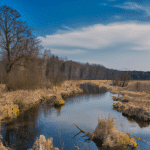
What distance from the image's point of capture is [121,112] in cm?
1448

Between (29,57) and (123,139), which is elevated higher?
(29,57)

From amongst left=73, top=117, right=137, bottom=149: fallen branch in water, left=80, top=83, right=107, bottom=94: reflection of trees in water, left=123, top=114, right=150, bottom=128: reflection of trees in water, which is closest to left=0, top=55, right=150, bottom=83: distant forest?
left=80, top=83, right=107, bottom=94: reflection of trees in water

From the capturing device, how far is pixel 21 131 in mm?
9078

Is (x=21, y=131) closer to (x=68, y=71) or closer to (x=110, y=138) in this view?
(x=110, y=138)

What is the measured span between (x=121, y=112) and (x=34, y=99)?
33.8 ft

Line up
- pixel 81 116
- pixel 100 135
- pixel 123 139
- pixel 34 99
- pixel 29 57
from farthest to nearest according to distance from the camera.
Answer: pixel 29 57 < pixel 34 99 < pixel 81 116 < pixel 100 135 < pixel 123 139

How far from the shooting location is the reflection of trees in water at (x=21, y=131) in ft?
25.3

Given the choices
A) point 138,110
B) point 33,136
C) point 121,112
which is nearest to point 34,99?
point 33,136

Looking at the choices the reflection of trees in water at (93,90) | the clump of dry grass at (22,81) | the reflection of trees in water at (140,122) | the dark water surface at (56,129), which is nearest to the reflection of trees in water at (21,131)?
the dark water surface at (56,129)

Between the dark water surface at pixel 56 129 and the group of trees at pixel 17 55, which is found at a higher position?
the group of trees at pixel 17 55

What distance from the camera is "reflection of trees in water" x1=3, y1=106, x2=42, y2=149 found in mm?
7719

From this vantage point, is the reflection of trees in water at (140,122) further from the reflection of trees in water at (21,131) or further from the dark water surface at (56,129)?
the reflection of trees in water at (21,131)

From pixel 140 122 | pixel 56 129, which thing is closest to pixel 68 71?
pixel 140 122

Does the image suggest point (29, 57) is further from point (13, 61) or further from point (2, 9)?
point (2, 9)
